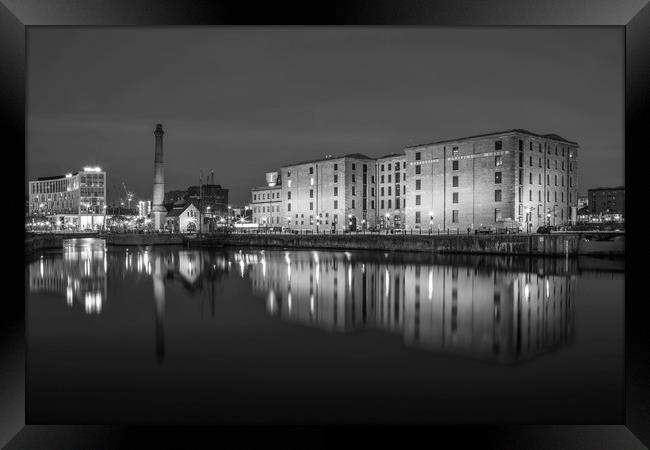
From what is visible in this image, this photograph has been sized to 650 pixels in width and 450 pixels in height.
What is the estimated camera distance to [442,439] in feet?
15.2

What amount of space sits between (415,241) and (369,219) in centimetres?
2354

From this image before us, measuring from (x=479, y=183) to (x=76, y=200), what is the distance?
94.3 m

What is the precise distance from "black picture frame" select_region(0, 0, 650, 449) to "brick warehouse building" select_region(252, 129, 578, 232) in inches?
1537

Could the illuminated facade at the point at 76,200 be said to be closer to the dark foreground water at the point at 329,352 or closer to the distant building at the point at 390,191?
the distant building at the point at 390,191

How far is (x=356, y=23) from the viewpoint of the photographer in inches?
192

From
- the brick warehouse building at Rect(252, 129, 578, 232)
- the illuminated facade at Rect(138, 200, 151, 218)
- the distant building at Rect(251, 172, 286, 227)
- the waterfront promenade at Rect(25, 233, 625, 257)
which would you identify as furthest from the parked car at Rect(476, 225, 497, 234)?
the illuminated facade at Rect(138, 200, 151, 218)

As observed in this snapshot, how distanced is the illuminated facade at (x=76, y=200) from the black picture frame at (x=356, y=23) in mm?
103703

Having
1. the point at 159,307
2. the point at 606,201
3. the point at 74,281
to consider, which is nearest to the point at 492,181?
the point at 159,307

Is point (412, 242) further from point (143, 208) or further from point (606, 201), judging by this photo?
point (606, 201)

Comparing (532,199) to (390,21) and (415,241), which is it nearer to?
(415,241)

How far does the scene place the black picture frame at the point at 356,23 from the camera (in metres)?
4.64

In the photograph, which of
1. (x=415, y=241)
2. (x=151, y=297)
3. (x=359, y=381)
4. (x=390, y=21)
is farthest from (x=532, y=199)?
(x=390, y=21)

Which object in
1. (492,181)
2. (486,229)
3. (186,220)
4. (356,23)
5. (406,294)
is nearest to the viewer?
(356,23)

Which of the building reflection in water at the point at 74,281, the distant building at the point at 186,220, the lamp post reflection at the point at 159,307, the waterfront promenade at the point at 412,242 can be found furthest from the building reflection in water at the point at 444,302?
the distant building at the point at 186,220
